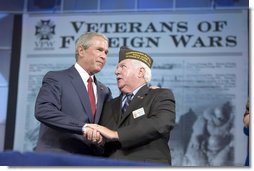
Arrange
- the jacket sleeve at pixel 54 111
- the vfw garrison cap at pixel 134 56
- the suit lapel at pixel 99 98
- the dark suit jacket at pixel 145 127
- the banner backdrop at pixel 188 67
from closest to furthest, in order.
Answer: the dark suit jacket at pixel 145 127
the jacket sleeve at pixel 54 111
the suit lapel at pixel 99 98
the vfw garrison cap at pixel 134 56
the banner backdrop at pixel 188 67

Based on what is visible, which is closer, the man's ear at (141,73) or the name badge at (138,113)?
the name badge at (138,113)

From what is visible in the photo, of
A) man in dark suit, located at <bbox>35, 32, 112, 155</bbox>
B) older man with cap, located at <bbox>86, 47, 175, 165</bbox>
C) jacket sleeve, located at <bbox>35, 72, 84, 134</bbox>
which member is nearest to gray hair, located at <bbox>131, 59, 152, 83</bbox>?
older man with cap, located at <bbox>86, 47, 175, 165</bbox>

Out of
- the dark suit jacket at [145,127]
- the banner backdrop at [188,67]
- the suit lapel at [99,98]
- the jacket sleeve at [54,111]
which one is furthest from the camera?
the banner backdrop at [188,67]

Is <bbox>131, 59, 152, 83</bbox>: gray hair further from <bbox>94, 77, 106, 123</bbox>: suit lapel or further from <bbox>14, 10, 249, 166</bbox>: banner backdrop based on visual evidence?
<bbox>14, 10, 249, 166</bbox>: banner backdrop

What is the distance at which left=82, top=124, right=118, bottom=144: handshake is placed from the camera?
2.09m

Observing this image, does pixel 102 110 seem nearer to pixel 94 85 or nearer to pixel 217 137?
pixel 94 85

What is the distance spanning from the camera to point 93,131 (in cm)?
213

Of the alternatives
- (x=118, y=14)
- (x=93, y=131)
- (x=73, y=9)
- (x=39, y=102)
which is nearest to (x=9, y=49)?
(x=73, y=9)

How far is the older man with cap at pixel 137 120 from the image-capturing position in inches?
81.8

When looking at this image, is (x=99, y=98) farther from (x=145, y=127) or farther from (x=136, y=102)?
(x=145, y=127)

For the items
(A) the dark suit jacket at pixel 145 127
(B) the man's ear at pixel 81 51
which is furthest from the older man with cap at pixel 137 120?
(B) the man's ear at pixel 81 51

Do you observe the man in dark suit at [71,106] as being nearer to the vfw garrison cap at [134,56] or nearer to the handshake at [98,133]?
the handshake at [98,133]

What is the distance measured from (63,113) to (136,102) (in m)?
0.32

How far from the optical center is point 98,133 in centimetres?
212
